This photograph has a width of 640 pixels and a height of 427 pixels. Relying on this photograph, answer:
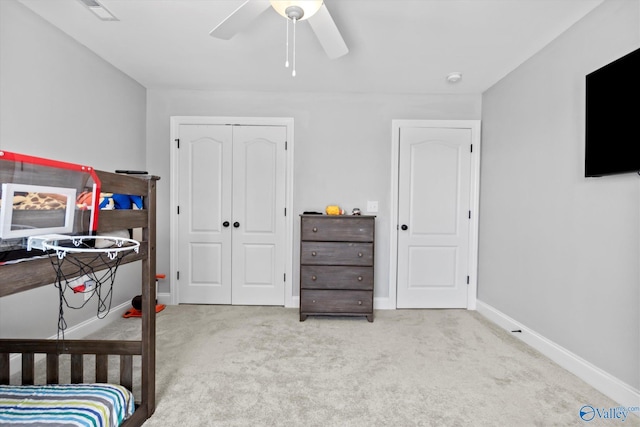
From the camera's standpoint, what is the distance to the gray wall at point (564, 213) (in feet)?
5.86

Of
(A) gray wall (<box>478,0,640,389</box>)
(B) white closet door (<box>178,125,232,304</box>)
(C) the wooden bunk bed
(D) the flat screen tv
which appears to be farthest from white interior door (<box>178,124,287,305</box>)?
(D) the flat screen tv

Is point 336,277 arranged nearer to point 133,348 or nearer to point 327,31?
point 133,348

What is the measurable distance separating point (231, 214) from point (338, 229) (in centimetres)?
Result: 128

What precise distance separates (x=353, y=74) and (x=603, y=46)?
184 cm

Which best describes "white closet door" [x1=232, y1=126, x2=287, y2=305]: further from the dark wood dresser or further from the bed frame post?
the bed frame post

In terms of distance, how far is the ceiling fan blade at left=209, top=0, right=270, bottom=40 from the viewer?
1.58m

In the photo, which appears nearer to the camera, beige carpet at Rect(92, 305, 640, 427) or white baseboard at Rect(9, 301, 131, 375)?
beige carpet at Rect(92, 305, 640, 427)

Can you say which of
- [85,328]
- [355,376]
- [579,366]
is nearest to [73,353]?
[85,328]

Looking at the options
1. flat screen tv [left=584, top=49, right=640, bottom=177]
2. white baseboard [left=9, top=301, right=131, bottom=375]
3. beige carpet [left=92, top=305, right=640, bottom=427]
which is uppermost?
flat screen tv [left=584, top=49, right=640, bottom=177]

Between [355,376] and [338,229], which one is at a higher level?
[338,229]

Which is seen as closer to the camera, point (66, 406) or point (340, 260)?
point (66, 406)

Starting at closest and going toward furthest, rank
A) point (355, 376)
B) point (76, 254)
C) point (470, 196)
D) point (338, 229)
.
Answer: point (76, 254) < point (355, 376) < point (338, 229) < point (470, 196)

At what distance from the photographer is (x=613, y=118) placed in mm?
1805

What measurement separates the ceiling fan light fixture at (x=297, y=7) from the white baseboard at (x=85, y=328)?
2782 mm
